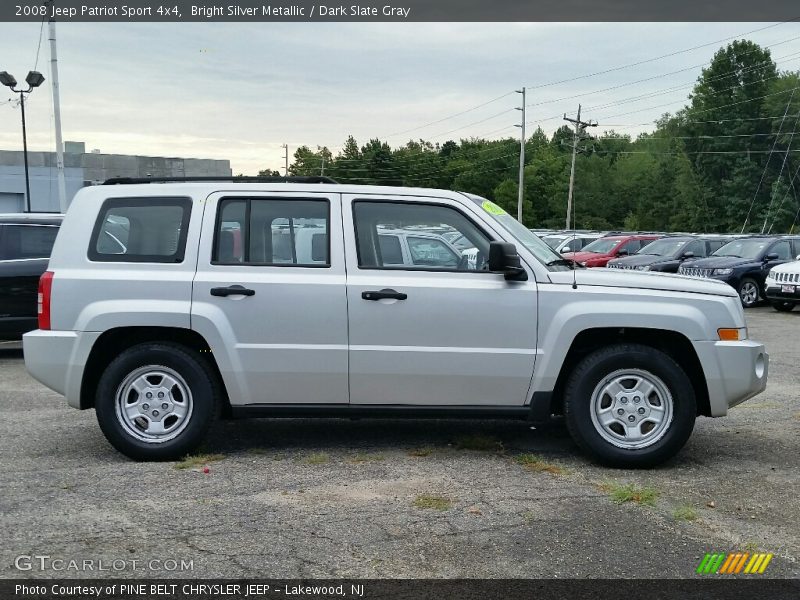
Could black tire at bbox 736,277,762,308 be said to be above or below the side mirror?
below

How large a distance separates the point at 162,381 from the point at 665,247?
62.2 feet

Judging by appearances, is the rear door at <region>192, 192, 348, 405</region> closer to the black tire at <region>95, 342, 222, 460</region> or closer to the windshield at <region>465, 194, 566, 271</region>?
the black tire at <region>95, 342, 222, 460</region>

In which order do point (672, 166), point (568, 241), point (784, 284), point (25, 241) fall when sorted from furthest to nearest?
point (672, 166)
point (568, 241)
point (784, 284)
point (25, 241)

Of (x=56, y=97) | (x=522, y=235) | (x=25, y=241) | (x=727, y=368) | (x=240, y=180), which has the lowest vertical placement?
(x=727, y=368)

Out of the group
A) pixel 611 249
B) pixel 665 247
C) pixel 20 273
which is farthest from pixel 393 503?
pixel 611 249

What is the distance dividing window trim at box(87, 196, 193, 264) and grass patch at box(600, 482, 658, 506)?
3256 millimetres

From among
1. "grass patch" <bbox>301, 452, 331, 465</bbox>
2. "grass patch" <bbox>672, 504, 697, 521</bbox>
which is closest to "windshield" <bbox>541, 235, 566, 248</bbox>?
"grass patch" <bbox>301, 452, 331, 465</bbox>

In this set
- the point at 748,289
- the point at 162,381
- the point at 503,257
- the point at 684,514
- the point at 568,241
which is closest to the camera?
the point at 684,514

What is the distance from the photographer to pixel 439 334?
5863mm

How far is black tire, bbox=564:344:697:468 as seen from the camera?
19.1 feet

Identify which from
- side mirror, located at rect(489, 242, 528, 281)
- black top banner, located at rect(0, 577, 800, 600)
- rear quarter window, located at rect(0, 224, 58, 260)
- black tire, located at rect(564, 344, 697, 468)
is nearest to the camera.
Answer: black top banner, located at rect(0, 577, 800, 600)

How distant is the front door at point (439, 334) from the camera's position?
5.86m

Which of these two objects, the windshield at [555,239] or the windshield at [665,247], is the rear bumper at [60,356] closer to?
the windshield at [665,247]

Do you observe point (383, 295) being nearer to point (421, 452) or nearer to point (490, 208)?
point (490, 208)
